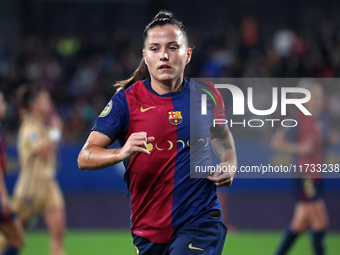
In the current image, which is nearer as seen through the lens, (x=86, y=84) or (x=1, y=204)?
(x=1, y=204)

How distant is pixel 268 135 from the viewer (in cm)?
1159

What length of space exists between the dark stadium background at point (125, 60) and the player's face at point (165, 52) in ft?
24.8

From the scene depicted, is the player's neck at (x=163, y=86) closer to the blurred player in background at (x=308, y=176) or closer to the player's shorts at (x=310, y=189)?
the blurred player in background at (x=308, y=176)

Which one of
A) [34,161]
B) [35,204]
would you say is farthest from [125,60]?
[35,204]

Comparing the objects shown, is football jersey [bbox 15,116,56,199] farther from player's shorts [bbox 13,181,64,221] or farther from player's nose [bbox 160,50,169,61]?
player's nose [bbox 160,50,169,61]

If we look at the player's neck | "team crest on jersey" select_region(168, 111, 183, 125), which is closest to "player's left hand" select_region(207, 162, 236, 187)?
"team crest on jersey" select_region(168, 111, 183, 125)

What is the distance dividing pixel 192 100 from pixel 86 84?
11825mm

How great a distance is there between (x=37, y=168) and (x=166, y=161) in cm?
474

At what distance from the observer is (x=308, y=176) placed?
7.29 metres

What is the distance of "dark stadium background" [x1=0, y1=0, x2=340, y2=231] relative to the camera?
11477 millimetres

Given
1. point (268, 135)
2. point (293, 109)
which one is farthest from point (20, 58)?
point (293, 109)

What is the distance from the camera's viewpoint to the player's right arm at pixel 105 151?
9.57 feet

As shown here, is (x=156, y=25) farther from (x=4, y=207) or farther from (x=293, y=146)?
(x=293, y=146)

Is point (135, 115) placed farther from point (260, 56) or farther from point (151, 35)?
point (260, 56)
